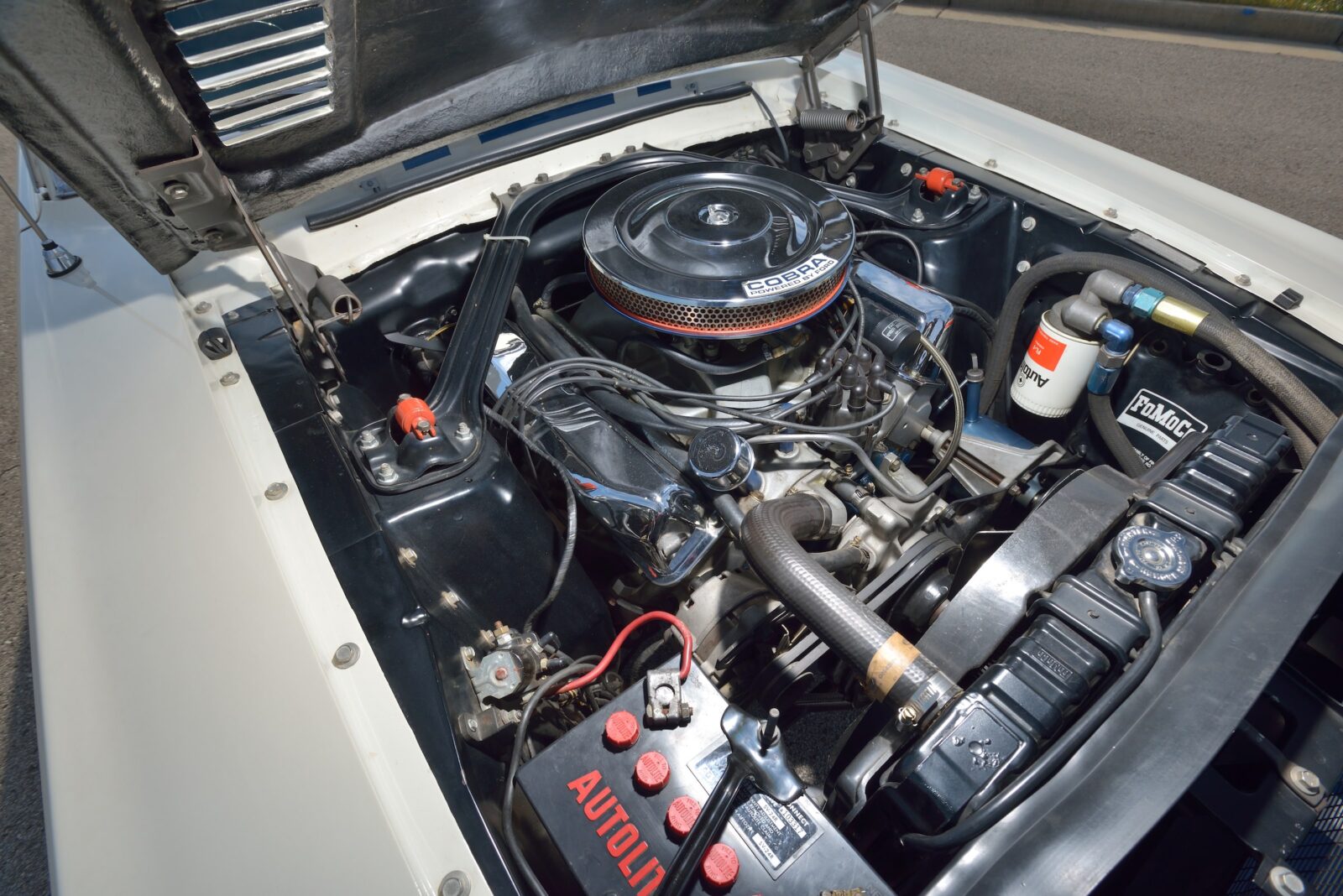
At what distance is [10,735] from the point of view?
1.80 m

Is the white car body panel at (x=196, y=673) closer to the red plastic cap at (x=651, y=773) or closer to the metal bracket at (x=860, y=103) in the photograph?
the red plastic cap at (x=651, y=773)

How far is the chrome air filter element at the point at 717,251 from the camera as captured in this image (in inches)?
46.4

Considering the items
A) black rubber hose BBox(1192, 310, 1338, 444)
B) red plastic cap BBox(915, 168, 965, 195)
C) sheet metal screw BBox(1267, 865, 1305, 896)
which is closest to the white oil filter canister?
black rubber hose BBox(1192, 310, 1338, 444)

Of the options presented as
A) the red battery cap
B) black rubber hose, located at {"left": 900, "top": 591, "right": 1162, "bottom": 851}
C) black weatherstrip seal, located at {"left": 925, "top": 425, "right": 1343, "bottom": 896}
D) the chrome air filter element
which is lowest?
black weatherstrip seal, located at {"left": 925, "top": 425, "right": 1343, "bottom": 896}

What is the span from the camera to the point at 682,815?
0.84 meters

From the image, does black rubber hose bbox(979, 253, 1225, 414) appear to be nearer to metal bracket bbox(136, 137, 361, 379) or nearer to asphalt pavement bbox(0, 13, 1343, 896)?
metal bracket bbox(136, 137, 361, 379)

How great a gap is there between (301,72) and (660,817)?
4.05 feet

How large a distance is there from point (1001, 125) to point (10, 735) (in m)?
2.89

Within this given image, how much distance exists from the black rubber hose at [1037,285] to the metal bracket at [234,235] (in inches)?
50.3

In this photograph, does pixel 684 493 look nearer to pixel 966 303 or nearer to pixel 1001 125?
pixel 966 303

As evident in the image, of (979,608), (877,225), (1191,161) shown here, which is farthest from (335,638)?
(1191,161)

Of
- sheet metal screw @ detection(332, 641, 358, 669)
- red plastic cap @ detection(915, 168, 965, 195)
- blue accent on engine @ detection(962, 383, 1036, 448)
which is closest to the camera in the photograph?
sheet metal screw @ detection(332, 641, 358, 669)

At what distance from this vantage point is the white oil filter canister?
1.36 metres

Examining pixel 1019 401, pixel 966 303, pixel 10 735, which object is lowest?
pixel 1019 401
